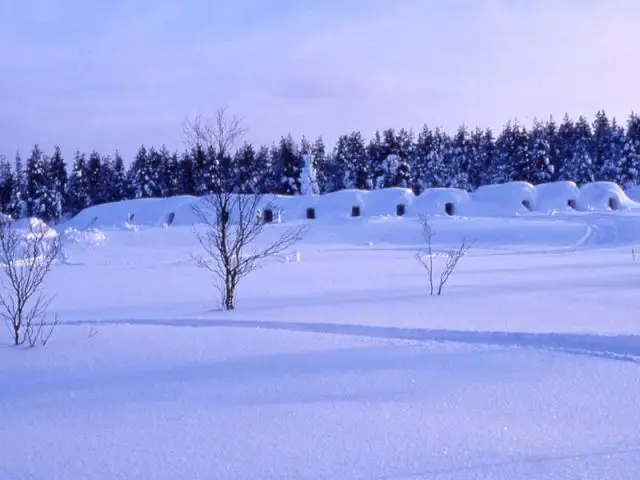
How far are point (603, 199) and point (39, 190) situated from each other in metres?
49.3

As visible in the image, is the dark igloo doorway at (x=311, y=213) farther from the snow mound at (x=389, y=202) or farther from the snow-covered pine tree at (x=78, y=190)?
the snow-covered pine tree at (x=78, y=190)

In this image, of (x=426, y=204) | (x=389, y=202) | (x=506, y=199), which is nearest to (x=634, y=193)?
(x=506, y=199)

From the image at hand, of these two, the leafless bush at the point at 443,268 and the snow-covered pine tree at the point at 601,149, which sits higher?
the snow-covered pine tree at the point at 601,149

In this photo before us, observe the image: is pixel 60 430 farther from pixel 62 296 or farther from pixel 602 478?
pixel 62 296

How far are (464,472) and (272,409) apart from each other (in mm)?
1794

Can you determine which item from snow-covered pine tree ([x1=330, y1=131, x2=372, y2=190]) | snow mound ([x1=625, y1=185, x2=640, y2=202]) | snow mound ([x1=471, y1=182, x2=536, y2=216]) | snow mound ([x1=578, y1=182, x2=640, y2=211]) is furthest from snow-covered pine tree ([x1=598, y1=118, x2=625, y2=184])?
snow-covered pine tree ([x1=330, y1=131, x2=372, y2=190])

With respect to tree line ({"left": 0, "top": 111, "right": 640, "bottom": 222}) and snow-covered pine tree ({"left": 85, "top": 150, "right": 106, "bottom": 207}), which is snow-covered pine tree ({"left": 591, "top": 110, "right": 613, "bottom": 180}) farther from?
snow-covered pine tree ({"left": 85, "top": 150, "right": 106, "bottom": 207})

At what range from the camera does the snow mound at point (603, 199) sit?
44844 millimetres

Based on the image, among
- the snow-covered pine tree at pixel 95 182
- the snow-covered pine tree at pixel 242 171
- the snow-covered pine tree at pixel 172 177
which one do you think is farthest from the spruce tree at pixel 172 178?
the snow-covered pine tree at pixel 242 171

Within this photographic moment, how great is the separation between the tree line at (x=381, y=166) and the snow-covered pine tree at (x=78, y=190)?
10 cm

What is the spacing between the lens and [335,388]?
18.8 feet

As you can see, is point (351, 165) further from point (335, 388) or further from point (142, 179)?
point (335, 388)

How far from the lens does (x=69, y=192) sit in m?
70.0

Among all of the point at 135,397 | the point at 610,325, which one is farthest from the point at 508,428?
the point at 610,325
